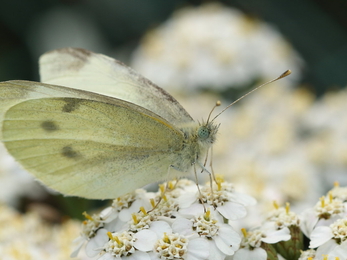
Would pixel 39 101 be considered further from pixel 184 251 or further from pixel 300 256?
pixel 300 256

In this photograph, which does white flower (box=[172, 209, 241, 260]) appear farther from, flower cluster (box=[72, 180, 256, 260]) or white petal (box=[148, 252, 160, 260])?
white petal (box=[148, 252, 160, 260])

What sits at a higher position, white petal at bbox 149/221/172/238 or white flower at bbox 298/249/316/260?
white petal at bbox 149/221/172/238

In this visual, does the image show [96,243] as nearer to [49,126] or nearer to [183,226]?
[183,226]

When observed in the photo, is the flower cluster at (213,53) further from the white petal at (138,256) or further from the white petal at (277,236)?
the white petal at (138,256)

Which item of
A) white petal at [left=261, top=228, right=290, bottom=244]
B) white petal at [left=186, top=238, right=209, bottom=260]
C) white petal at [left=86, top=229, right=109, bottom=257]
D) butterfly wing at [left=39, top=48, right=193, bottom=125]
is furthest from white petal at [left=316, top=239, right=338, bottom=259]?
butterfly wing at [left=39, top=48, right=193, bottom=125]

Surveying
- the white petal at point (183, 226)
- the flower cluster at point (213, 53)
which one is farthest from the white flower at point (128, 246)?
the flower cluster at point (213, 53)

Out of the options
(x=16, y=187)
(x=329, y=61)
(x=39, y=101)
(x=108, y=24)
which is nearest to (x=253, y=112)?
(x=329, y=61)
